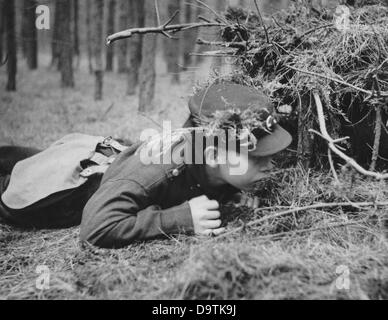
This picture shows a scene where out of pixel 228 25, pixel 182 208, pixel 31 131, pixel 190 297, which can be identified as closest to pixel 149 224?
pixel 182 208

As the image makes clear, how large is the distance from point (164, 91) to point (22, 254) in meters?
11.9

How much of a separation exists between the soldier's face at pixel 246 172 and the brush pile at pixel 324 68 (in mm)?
532

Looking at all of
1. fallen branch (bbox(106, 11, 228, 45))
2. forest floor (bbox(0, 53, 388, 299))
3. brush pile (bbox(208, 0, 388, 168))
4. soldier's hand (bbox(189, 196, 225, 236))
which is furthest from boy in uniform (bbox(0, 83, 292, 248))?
fallen branch (bbox(106, 11, 228, 45))

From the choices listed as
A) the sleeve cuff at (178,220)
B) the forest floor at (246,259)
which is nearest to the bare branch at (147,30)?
the forest floor at (246,259)

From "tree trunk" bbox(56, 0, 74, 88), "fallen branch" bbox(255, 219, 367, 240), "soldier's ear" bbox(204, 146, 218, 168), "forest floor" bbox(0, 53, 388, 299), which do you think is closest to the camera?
"forest floor" bbox(0, 53, 388, 299)

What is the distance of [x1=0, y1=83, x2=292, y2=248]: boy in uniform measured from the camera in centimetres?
191

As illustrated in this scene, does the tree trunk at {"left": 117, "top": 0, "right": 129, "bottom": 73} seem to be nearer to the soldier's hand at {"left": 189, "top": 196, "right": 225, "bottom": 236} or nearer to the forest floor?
the forest floor

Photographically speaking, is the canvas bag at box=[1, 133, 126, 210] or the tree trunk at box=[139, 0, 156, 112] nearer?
the canvas bag at box=[1, 133, 126, 210]

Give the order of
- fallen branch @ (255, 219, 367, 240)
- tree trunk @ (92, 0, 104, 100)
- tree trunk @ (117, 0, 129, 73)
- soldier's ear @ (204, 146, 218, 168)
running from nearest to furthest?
fallen branch @ (255, 219, 367, 240)
soldier's ear @ (204, 146, 218, 168)
tree trunk @ (92, 0, 104, 100)
tree trunk @ (117, 0, 129, 73)

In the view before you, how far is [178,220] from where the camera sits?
6.63ft

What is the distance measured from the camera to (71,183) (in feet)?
7.91

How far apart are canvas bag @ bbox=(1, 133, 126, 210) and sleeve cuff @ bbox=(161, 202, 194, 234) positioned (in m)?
0.66
